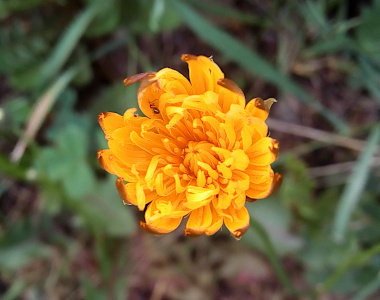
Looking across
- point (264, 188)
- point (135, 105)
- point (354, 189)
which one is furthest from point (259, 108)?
point (135, 105)

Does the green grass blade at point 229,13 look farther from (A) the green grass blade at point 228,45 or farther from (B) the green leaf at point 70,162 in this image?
(B) the green leaf at point 70,162

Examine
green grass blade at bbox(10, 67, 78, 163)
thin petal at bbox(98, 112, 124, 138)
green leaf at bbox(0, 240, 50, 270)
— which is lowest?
green leaf at bbox(0, 240, 50, 270)

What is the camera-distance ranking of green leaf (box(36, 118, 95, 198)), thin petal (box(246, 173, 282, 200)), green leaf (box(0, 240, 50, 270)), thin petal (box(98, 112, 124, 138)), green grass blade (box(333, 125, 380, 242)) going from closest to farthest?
thin petal (box(246, 173, 282, 200)) < thin petal (box(98, 112, 124, 138)) < green grass blade (box(333, 125, 380, 242)) < green leaf (box(36, 118, 95, 198)) < green leaf (box(0, 240, 50, 270))

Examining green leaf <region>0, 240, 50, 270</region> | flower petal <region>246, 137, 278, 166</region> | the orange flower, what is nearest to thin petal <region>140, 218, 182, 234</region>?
the orange flower

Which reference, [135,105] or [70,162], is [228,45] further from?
[70,162]

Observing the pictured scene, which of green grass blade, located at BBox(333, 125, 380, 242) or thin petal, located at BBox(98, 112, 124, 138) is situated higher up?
thin petal, located at BBox(98, 112, 124, 138)

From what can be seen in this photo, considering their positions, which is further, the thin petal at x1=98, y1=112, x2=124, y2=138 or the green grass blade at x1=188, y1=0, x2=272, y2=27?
the green grass blade at x1=188, y1=0, x2=272, y2=27

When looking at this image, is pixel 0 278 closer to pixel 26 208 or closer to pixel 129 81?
pixel 26 208

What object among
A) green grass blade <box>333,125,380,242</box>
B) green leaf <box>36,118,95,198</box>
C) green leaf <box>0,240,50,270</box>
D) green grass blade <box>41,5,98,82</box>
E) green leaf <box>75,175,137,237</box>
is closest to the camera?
green grass blade <box>333,125,380,242</box>

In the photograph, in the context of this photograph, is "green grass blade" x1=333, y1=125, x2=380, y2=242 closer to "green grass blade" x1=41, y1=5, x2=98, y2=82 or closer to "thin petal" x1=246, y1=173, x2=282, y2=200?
"thin petal" x1=246, y1=173, x2=282, y2=200
